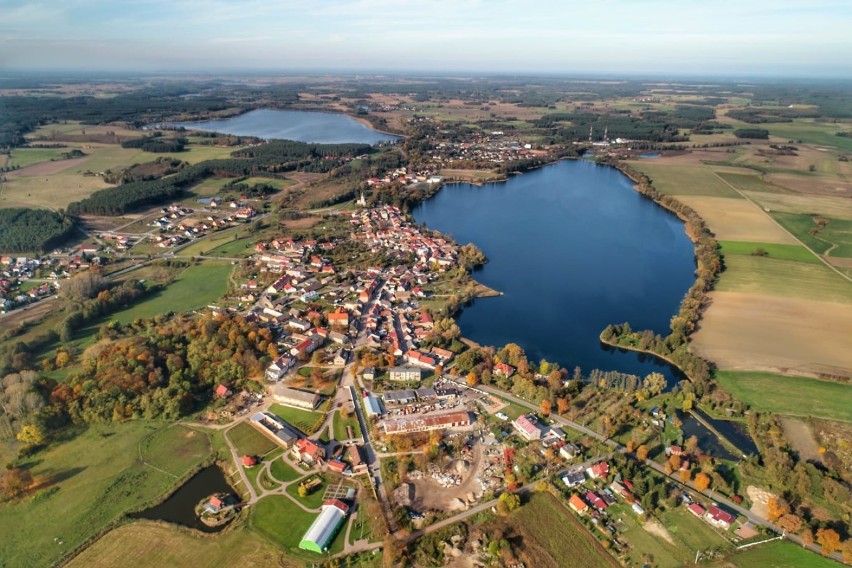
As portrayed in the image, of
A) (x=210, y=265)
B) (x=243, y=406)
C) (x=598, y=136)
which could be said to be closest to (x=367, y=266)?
(x=210, y=265)

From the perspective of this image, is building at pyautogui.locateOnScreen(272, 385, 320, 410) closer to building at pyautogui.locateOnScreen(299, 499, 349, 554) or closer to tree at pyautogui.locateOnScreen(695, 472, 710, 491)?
building at pyautogui.locateOnScreen(299, 499, 349, 554)

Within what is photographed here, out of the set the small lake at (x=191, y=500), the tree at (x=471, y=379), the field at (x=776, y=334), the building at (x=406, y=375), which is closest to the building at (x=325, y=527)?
the small lake at (x=191, y=500)

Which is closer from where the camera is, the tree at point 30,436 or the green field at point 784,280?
the tree at point 30,436

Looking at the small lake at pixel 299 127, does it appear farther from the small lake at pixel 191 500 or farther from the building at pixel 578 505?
the building at pixel 578 505

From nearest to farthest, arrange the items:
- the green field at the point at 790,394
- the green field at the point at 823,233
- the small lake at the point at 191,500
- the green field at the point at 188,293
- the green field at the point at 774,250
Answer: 1. the small lake at the point at 191,500
2. the green field at the point at 790,394
3. the green field at the point at 188,293
4. the green field at the point at 774,250
5. the green field at the point at 823,233

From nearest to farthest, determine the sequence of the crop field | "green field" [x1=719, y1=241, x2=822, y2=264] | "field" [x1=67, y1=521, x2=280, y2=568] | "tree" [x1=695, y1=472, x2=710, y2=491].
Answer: "field" [x1=67, y1=521, x2=280, y2=568] < "tree" [x1=695, y1=472, x2=710, y2=491] < "green field" [x1=719, y1=241, x2=822, y2=264] < the crop field

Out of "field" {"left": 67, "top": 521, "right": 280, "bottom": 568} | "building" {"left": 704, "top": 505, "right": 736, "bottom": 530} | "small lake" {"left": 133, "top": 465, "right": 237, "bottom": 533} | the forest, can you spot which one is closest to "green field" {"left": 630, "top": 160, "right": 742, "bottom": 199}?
"building" {"left": 704, "top": 505, "right": 736, "bottom": 530}

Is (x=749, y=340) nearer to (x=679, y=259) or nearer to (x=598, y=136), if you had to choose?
(x=679, y=259)
